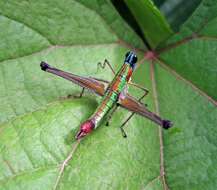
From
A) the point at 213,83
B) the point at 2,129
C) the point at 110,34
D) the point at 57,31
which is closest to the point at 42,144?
the point at 2,129

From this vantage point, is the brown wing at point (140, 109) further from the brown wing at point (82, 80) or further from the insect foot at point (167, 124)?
the brown wing at point (82, 80)

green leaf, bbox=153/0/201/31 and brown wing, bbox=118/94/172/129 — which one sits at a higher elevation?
green leaf, bbox=153/0/201/31

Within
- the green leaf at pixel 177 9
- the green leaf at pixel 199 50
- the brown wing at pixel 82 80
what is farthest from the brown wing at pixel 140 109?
the green leaf at pixel 177 9

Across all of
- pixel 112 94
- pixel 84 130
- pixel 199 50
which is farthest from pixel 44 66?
pixel 199 50

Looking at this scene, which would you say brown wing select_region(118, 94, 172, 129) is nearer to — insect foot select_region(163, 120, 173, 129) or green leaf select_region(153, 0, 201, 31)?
insect foot select_region(163, 120, 173, 129)

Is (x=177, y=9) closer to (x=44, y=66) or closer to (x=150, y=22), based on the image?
(x=150, y=22)

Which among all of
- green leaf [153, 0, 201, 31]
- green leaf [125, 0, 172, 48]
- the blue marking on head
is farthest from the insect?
green leaf [153, 0, 201, 31]

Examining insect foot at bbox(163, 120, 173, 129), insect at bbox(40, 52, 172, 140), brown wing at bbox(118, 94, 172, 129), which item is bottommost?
insect foot at bbox(163, 120, 173, 129)
